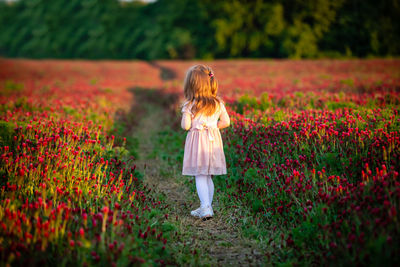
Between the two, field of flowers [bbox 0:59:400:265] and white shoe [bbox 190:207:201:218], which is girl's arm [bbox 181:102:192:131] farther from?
white shoe [bbox 190:207:201:218]

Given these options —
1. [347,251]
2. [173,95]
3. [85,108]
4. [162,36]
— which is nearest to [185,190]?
[347,251]

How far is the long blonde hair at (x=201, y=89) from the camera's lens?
4.29 meters

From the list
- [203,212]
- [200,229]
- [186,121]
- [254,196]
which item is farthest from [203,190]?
[186,121]

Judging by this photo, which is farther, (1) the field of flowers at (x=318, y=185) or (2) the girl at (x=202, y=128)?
(2) the girl at (x=202, y=128)

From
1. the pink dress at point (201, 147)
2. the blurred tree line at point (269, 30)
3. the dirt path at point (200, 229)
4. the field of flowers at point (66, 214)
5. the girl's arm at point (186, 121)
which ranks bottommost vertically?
the dirt path at point (200, 229)

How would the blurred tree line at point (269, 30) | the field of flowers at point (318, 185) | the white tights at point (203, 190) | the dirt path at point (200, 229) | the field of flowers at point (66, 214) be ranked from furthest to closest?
the blurred tree line at point (269, 30) → the white tights at point (203, 190) → the dirt path at point (200, 229) → the field of flowers at point (318, 185) → the field of flowers at point (66, 214)

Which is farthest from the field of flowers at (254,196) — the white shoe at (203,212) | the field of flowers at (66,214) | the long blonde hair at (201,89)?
the long blonde hair at (201,89)

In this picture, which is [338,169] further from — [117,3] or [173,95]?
[117,3]

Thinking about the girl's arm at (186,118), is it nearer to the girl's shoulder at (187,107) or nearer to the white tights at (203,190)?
the girl's shoulder at (187,107)

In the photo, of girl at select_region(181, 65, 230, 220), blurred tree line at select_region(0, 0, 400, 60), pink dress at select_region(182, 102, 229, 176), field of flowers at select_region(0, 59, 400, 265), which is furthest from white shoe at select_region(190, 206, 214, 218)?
blurred tree line at select_region(0, 0, 400, 60)

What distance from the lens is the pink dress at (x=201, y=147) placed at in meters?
4.34

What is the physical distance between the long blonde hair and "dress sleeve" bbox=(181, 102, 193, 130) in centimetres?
7

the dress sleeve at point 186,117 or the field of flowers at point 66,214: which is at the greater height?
the dress sleeve at point 186,117

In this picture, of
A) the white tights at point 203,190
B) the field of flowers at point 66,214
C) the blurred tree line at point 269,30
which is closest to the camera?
the field of flowers at point 66,214
